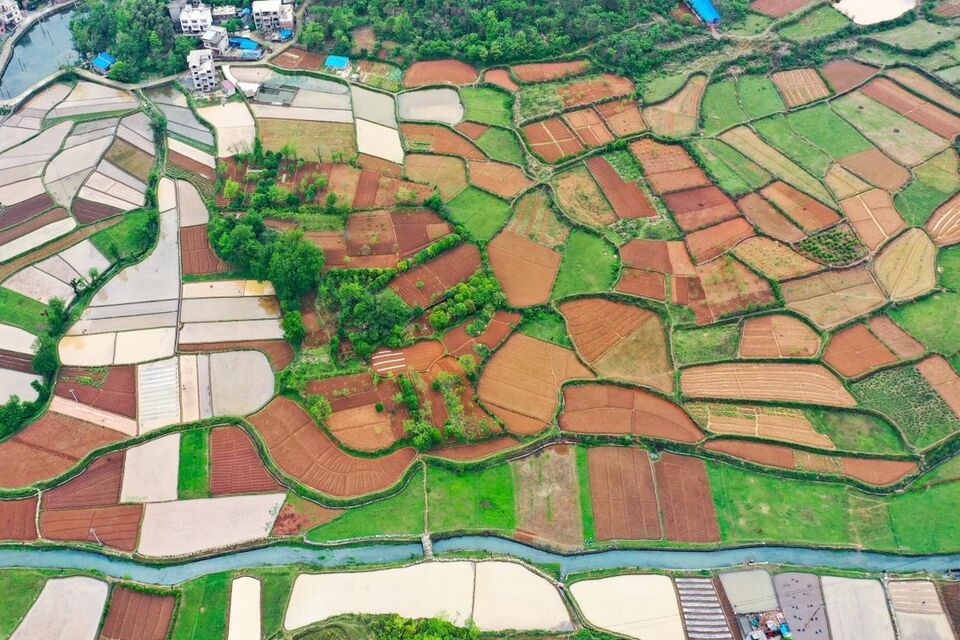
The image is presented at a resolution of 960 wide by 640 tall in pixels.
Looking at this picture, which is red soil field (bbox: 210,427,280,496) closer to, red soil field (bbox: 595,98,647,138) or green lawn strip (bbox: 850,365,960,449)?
green lawn strip (bbox: 850,365,960,449)

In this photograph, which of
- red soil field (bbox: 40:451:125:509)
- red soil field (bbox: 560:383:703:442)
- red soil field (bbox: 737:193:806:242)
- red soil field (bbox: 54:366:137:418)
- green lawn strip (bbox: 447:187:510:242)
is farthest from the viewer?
green lawn strip (bbox: 447:187:510:242)

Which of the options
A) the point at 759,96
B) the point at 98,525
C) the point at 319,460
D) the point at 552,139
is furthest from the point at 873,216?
the point at 98,525

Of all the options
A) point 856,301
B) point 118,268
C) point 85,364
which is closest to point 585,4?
point 856,301

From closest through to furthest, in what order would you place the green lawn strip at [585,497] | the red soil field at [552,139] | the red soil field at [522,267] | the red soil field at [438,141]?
1. the green lawn strip at [585,497]
2. the red soil field at [522,267]
3. the red soil field at [552,139]
4. the red soil field at [438,141]

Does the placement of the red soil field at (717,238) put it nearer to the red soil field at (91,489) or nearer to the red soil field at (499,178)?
the red soil field at (499,178)

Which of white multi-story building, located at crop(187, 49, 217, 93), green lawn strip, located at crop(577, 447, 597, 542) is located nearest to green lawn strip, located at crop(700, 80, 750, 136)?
green lawn strip, located at crop(577, 447, 597, 542)

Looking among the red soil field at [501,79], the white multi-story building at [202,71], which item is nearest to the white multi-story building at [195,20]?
the white multi-story building at [202,71]
